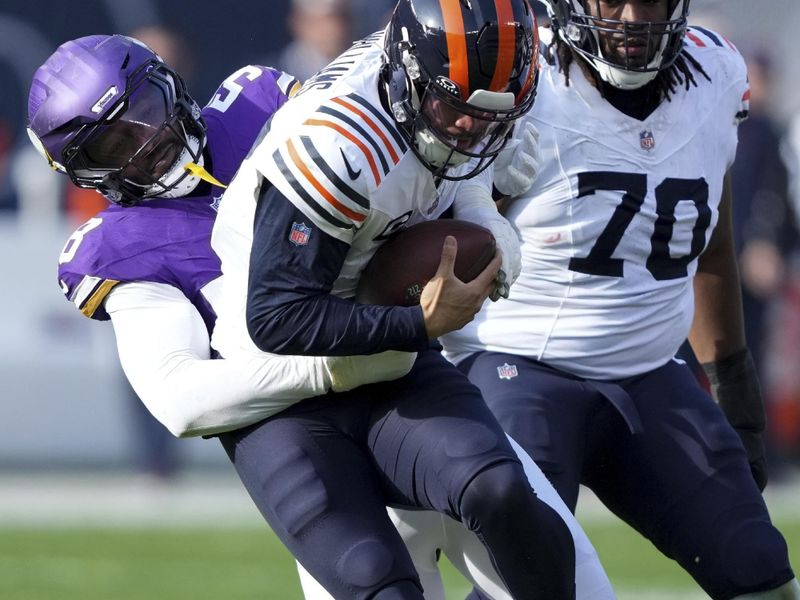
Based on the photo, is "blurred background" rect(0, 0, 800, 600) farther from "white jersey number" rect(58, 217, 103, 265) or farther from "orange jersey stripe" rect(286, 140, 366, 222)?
"orange jersey stripe" rect(286, 140, 366, 222)

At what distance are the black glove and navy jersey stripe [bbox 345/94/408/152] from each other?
1281 mm

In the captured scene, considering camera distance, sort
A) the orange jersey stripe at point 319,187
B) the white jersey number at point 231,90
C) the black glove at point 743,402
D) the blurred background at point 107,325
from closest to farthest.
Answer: the orange jersey stripe at point 319,187 → the white jersey number at point 231,90 → the black glove at point 743,402 → the blurred background at point 107,325

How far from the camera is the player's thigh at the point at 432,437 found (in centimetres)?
270

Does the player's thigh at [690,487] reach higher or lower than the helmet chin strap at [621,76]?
lower

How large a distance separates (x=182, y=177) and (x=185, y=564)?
2993 millimetres

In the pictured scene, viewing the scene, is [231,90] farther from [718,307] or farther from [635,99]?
[718,307]

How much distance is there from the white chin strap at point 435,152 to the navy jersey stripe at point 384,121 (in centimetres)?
3

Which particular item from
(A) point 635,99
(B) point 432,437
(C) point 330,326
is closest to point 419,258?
(C) point 330,326

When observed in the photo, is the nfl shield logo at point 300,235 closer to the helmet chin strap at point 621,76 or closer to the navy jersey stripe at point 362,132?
the navy jersey stripe at point 362,132

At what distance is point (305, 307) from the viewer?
2.66 metres

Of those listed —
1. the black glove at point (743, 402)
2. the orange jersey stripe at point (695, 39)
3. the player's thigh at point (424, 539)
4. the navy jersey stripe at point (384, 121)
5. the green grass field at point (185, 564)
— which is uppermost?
the navy jersey stripe at point (384, 121)

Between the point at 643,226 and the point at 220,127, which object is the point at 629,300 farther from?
the point at 220,127

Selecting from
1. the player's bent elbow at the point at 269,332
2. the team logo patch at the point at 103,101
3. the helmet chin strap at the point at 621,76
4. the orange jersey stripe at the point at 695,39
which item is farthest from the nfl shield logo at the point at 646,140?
the team logo patch at the point at 103,101

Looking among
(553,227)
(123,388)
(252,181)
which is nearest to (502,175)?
(553,227)
